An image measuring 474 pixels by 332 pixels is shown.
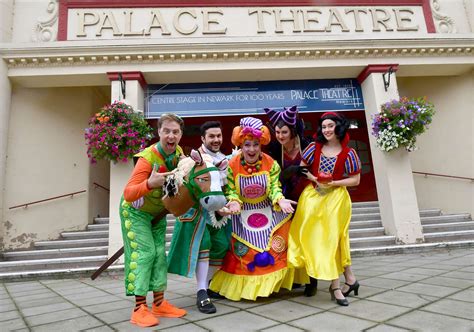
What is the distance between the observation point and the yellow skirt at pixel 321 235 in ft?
9.12

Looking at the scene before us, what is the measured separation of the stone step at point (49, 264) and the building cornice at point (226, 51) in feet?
12.7

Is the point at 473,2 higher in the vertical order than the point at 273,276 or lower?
higher

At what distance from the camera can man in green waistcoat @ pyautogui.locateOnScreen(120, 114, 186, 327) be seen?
7.99 ft

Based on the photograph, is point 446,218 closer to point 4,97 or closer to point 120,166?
point 120,166

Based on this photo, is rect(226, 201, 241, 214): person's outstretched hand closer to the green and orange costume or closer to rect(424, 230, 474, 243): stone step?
the green and orange costume

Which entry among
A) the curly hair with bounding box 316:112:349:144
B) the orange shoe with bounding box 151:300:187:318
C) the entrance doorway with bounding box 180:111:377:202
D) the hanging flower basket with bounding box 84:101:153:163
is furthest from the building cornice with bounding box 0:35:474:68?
the orange shoe with bounding box 151:300:187:318

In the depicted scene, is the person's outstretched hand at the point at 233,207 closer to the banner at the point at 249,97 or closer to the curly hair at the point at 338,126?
the curly hair at the point at 338,126

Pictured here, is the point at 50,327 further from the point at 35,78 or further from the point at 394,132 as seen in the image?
the point at 394,132

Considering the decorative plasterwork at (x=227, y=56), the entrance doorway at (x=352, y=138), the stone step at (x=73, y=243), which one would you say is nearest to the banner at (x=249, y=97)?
the decorative plasterwork at (x=227, y=56)

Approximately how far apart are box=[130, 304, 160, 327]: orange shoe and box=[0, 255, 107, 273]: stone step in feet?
11.3

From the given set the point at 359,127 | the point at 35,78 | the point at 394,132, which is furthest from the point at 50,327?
the point at 359,127

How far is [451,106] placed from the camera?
759cm

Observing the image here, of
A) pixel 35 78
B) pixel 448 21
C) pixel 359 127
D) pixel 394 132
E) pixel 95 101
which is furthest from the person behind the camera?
pixel 359 127

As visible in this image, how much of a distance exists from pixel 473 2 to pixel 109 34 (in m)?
8.59
